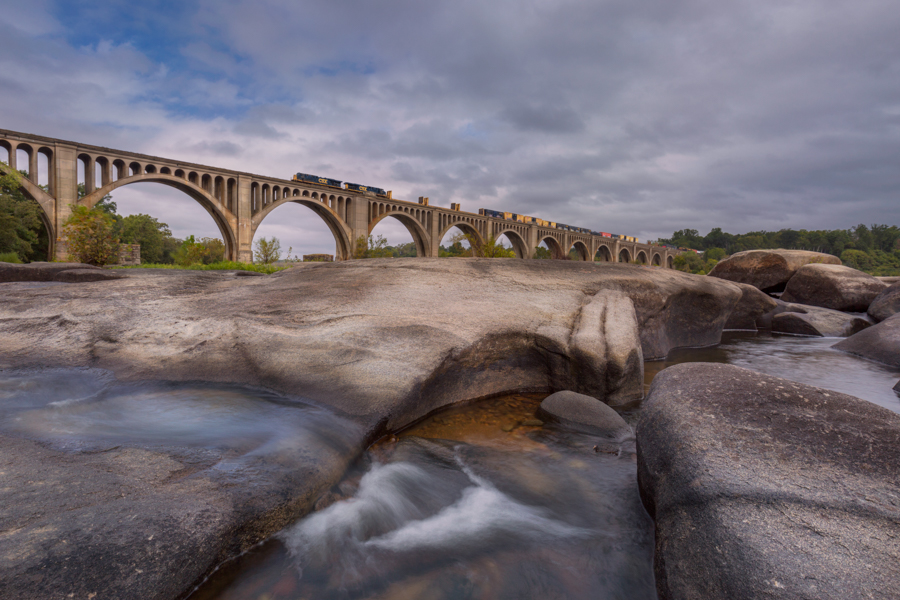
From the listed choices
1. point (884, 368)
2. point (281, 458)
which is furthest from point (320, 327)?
point (884, 368)

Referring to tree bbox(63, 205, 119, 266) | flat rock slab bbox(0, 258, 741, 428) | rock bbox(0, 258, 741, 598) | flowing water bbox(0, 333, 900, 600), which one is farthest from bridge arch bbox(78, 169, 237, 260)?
flowing water bbox(0, 333, 900, 600)

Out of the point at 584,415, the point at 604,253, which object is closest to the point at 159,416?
the point at 584,415

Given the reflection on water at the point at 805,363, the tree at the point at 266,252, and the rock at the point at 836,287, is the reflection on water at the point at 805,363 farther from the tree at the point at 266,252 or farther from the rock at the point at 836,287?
the tree at the point at 266,252

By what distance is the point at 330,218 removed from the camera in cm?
4409

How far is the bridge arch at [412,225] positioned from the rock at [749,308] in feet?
131

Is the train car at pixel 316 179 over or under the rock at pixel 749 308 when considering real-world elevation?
over

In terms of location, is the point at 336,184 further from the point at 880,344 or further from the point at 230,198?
the point at 880,344

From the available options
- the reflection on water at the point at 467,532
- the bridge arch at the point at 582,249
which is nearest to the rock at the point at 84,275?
the reflection on water at the point at 467,532

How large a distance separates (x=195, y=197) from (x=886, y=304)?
133 feet

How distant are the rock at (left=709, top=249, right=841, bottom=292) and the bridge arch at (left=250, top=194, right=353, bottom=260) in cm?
3532

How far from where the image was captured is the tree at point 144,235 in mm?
51094

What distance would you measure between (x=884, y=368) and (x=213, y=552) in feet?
30.9

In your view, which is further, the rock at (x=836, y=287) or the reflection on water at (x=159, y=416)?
the rock at (x=836, y=287)

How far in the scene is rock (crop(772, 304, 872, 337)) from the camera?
10.4 meters
